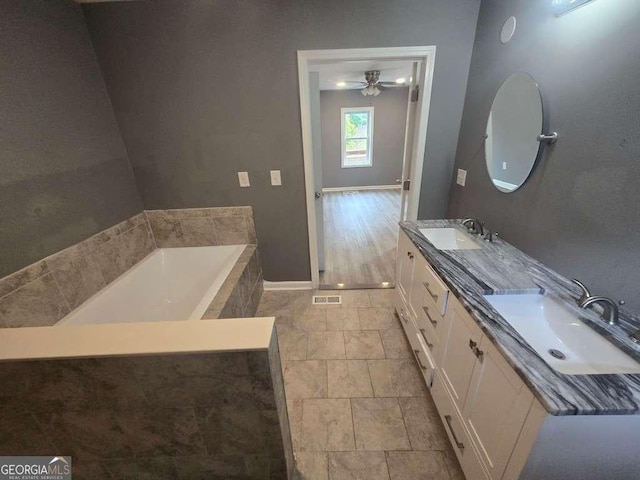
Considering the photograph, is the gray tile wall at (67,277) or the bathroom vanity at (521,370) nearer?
the bathroom vanity at (521,370)

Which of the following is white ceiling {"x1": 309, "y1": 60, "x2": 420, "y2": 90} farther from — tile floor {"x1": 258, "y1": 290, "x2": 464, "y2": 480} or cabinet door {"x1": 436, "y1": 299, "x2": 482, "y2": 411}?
cabinet door {"x1": 436, "y1": 299, "x2": 482, "y2": 411}

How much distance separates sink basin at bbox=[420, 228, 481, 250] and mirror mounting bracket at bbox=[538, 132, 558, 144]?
674 mm

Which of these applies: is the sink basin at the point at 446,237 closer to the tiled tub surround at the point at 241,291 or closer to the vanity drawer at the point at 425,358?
the vanity drawer at the point at 425,358

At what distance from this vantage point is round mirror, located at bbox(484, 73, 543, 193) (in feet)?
4.39

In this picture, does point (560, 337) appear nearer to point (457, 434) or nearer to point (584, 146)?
point (457, 434)

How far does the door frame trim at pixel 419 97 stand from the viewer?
183 centimetres

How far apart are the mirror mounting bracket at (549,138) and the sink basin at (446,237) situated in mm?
674

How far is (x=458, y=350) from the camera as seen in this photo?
112 cm

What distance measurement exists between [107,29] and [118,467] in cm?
265

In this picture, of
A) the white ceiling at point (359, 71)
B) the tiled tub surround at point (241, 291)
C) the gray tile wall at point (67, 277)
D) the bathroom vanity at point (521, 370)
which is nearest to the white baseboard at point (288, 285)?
the tiled tub surround at point (241, 291)

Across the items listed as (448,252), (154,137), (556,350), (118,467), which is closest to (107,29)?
(154,137)

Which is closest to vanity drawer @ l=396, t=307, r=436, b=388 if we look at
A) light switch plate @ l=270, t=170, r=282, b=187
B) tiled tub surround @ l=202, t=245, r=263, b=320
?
tiled tub surround @ l=202, t=245, r=263, b=320

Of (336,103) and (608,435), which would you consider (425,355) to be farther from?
(336,103)

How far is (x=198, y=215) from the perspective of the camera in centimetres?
229
